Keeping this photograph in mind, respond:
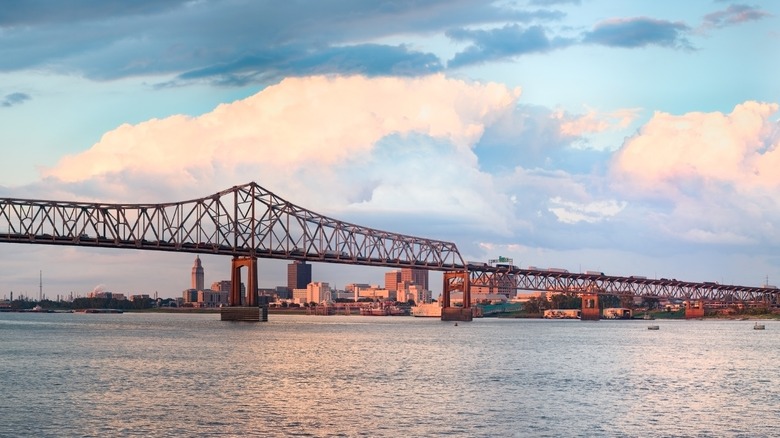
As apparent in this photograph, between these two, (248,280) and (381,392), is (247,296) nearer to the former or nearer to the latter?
(248,280)

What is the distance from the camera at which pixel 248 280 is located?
589ft

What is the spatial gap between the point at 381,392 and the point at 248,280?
123246mm

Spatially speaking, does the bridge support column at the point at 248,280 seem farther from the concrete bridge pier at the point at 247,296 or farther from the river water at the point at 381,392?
the river water at the point at 381,392

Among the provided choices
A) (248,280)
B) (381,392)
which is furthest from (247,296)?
(381,392)

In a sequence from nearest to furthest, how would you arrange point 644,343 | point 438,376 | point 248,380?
point 248,380
point 438,376
point 644,343

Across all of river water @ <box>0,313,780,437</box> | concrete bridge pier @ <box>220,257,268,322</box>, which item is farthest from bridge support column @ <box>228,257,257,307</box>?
river water @ <box>0,313,780,437</box>

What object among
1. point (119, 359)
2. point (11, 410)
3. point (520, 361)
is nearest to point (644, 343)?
point (520, 361)

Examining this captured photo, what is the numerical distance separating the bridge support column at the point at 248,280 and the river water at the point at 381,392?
78.6 metres

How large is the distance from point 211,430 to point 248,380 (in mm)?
20590

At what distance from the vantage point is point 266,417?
47.6 m

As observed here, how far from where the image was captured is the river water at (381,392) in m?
45.5

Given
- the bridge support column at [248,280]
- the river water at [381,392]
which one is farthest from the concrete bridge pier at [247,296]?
the river water at [381,392]

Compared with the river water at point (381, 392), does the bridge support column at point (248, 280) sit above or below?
above

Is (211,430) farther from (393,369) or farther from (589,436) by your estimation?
(393,369)
